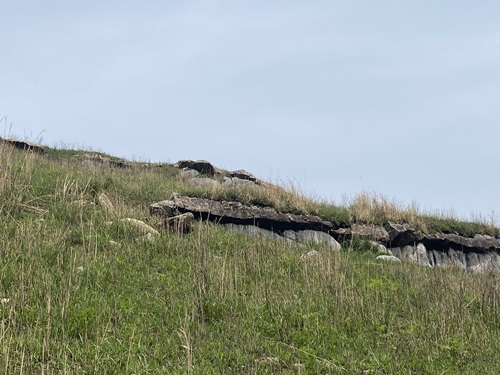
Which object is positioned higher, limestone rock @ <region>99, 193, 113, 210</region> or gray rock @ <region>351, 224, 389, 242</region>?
limestone rock @ <region>99, 193, 113, 210</region>

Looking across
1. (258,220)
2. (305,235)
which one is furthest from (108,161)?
(305,235)

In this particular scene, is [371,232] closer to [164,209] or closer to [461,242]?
[461,242]

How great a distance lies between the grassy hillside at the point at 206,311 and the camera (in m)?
5.38

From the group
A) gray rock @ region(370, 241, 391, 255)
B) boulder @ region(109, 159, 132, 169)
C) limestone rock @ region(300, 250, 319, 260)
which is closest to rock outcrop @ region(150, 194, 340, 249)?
gray rock @ region(370, 241, 391, 255)

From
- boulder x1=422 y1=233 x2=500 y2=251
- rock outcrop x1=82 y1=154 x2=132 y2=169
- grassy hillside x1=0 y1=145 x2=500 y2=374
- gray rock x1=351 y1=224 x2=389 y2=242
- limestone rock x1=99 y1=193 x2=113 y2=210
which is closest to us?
grassy hillside x1=0 y1=145 x2=500 y2=374

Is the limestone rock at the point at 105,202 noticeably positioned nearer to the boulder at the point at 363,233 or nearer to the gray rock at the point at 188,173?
the boulder at the point at 363,233

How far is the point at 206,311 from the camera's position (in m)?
6.63

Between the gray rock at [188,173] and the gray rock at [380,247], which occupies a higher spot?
the gray rock at [188,173]

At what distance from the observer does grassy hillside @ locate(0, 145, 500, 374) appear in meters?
5.38

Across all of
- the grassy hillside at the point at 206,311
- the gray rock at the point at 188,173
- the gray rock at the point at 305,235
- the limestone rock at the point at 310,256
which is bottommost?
the grassy hillside at the point at 206,311

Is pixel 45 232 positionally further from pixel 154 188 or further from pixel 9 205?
pixel 154 188

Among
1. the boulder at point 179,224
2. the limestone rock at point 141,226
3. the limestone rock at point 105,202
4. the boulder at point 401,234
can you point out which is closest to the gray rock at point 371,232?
the boulder at point 401,234

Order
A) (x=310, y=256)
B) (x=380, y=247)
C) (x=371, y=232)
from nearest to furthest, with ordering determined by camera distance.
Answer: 1. (x=310, y=256)
2. (x=380, y=247)
3. (x=371, y=232)

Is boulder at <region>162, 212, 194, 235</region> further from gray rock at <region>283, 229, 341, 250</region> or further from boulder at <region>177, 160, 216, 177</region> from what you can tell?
boulder at <region>177, 160, 216, 177</region>
